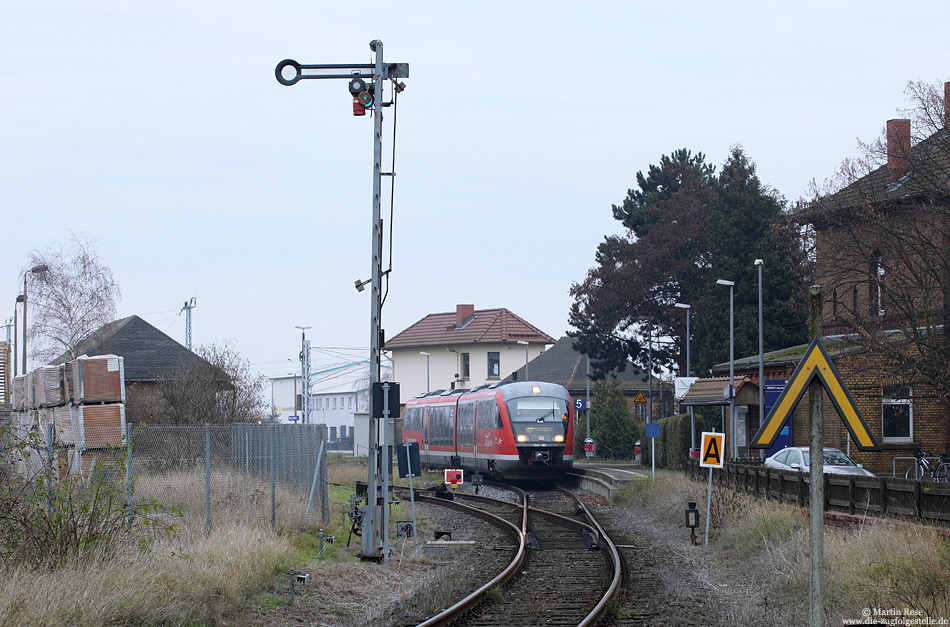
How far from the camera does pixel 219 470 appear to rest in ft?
60.1


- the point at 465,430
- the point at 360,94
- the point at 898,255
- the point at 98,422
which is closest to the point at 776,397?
the point at 898,255

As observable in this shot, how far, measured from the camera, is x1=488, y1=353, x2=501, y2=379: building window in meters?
77.6

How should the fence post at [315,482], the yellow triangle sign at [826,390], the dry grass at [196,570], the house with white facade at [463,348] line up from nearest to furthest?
the yellow triangle sign at [826,390] < the dry grass at [196,570] < the fence post at [315,482] < the house with white facade at [463,348]

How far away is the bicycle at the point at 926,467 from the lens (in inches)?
1062

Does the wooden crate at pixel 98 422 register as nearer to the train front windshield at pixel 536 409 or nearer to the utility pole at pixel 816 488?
the utility pole at pixel 816 488

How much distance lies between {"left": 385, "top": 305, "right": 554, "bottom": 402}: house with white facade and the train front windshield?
4264 centimetres

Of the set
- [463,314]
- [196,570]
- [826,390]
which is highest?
[463,314]

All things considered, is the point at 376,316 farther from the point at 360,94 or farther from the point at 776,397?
the point at 776,397

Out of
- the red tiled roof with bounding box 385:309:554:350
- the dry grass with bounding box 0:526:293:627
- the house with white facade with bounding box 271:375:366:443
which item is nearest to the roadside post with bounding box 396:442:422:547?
the dry grass with bounding box 0:526:293:627

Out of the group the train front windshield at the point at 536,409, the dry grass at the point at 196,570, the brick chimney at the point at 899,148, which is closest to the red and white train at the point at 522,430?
the train front windshield at the point at 536,409

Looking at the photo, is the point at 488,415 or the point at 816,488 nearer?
the point at 816,488

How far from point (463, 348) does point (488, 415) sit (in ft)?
151

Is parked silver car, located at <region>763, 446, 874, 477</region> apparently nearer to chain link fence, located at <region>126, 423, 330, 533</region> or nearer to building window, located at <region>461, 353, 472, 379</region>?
chain link fence, located at <region>126, 423, 330, 533</region>

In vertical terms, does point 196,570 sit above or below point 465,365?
below
